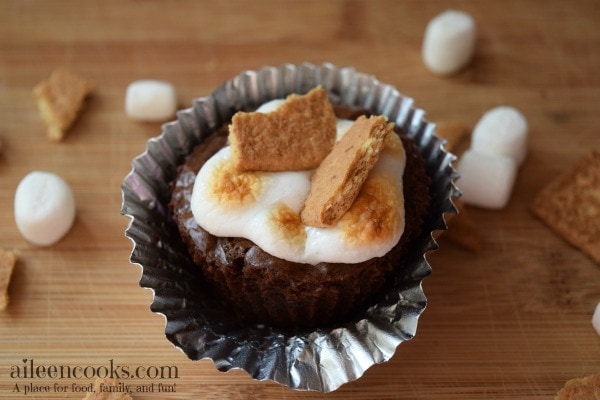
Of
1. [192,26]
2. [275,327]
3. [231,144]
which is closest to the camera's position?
[231,144]

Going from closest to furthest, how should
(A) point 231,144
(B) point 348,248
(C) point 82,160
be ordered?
(B) point 348,248, (A) point 231,144, (C) point 82,160

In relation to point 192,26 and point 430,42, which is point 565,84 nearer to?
point 430,42

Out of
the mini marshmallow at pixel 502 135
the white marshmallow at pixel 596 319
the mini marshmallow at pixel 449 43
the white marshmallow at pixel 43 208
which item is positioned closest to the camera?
A: the white marshmallow at pixel 596 319

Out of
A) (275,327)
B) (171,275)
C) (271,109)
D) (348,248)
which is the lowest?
(275,327)

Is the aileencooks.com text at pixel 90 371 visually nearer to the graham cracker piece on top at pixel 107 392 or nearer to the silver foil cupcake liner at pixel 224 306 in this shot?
the graham cracker piece on top at pixel 107 392

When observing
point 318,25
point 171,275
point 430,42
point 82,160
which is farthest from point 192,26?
point 171,275

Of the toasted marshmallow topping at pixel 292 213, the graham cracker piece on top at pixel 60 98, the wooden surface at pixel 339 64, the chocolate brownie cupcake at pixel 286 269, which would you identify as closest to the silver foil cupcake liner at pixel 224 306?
the chocolate brownie cupcake at pixel 286 269

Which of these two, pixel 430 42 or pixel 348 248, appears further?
pixel 430 42

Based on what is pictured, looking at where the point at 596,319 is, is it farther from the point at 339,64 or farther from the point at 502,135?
the point at 339,64
